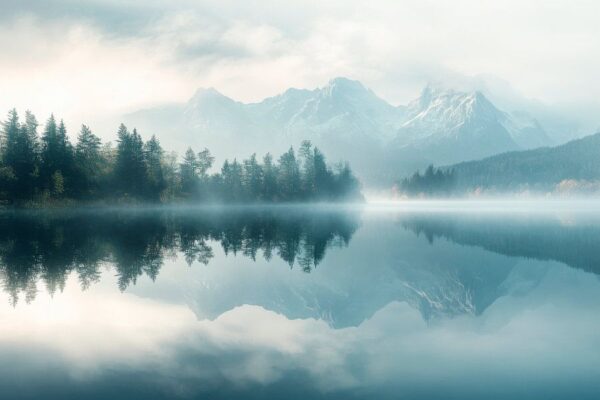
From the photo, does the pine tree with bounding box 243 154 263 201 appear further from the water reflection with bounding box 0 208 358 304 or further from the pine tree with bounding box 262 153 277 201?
the water reflection with bounding box 0 208 358 304

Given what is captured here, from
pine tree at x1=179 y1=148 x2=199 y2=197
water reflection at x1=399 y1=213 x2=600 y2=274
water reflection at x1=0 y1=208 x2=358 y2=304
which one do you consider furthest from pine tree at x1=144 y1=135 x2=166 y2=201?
water reflection at x1=399 y1=213 x2=600 y2=274

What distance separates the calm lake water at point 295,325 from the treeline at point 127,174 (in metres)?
70.1

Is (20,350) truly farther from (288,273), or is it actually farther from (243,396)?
(288,273)

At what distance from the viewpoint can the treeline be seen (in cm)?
9712

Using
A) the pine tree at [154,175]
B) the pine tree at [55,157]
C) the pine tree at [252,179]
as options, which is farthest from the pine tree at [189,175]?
the pine tree at [55,157]

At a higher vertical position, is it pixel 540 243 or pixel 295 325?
pixel 295 325

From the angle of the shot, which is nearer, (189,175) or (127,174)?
(127,174)

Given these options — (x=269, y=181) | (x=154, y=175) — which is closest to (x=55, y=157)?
(x=154, y=175)

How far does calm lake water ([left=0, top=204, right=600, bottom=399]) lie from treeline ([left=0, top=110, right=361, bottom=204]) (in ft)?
230

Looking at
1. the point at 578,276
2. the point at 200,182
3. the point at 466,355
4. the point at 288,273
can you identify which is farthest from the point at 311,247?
the point at 200,182

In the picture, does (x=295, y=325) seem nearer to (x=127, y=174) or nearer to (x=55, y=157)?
(x=55, y=157)

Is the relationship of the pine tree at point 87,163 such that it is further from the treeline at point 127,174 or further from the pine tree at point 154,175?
the pine tree at point 154,175

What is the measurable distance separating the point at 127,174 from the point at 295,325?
10824 centimetres

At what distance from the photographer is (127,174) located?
Result: 115 metres
